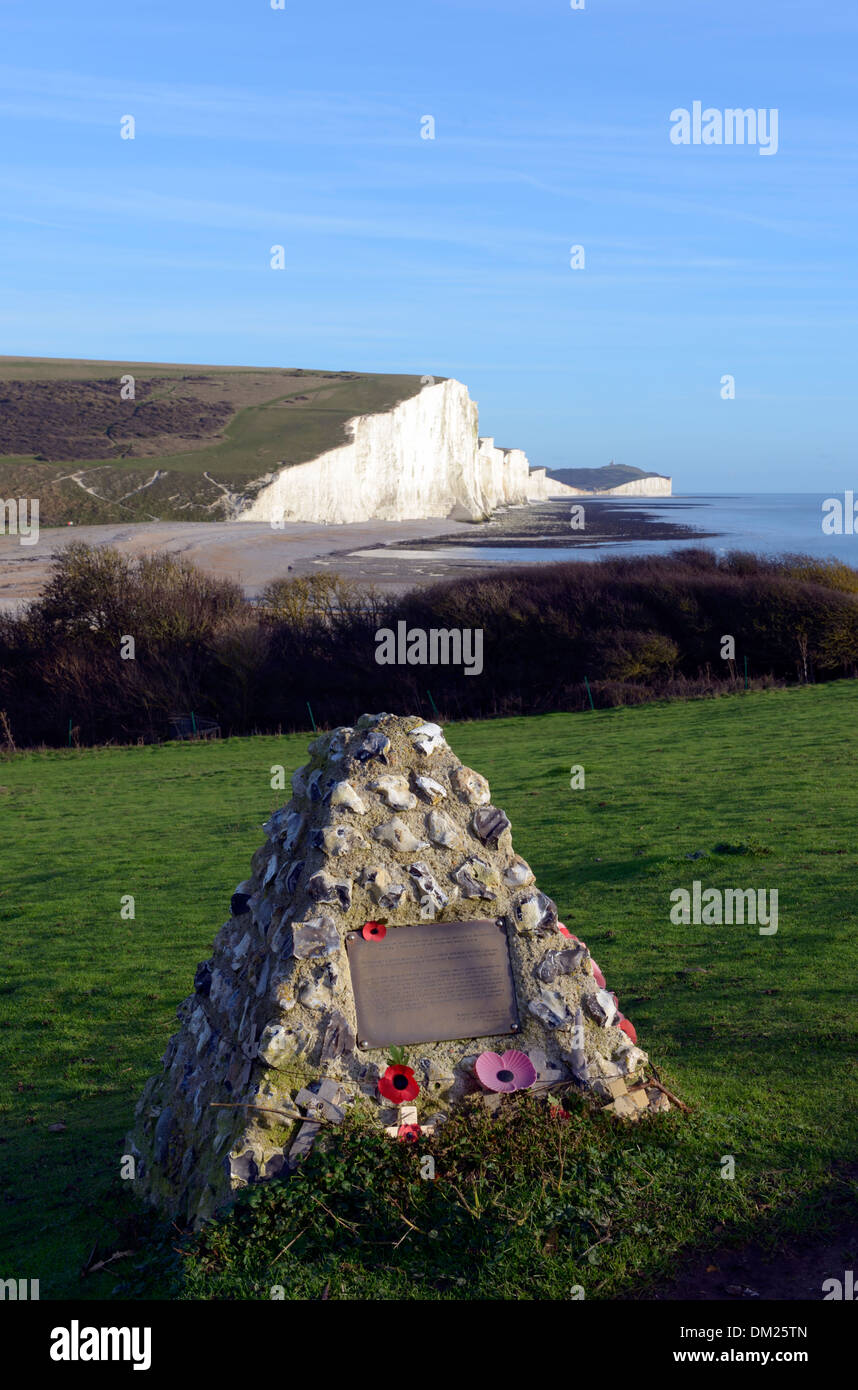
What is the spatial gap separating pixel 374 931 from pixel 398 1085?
885 mm

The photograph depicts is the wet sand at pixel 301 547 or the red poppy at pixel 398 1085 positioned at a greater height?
the wet sand at pixel 301 547

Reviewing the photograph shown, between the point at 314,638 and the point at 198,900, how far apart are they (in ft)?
104

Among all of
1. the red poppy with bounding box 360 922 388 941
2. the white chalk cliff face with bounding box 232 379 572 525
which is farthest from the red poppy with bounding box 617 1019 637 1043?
the white chalk cliff face with bounding box 232 379 572 525

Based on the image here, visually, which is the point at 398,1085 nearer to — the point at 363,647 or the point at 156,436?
the point at 363,647

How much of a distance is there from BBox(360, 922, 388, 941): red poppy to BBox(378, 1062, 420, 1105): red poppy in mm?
739

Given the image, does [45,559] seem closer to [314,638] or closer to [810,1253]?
[314,638]

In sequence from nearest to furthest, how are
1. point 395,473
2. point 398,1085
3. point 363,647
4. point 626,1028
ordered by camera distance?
1. point 398,1085
2. point 626,1028
3. point 363,647
4. point 395,473

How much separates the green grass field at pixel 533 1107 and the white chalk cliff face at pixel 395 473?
379ft

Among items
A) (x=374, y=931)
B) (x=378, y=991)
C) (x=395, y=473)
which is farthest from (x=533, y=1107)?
(x=395, y=473)

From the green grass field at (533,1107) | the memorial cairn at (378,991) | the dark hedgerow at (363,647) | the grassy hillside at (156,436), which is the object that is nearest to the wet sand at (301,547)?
the grassy hillside at (156,436)

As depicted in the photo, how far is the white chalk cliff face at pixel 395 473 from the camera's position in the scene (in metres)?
138

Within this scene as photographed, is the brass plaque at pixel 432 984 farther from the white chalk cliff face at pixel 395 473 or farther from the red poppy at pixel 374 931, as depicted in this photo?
the white chalk cliff face at pixel 395 473

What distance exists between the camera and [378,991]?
640cm

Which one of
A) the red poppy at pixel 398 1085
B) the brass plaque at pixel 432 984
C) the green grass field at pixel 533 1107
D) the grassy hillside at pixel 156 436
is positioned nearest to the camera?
the green grass field at pixel 533 1107
